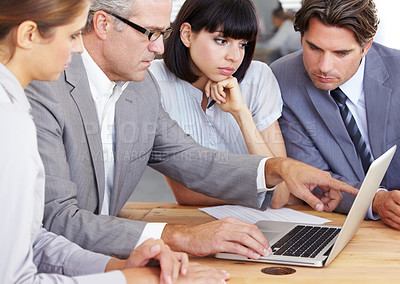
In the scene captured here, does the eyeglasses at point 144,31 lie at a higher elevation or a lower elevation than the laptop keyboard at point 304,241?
higher

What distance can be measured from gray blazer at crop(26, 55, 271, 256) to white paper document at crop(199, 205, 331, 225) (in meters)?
0.05

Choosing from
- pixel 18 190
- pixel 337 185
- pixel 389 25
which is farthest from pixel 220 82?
pixel 389 25

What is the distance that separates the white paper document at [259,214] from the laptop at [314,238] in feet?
0.47

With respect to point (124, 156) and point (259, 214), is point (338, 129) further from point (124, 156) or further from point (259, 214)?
point (124, 156)

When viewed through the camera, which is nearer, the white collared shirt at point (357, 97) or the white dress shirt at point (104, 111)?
the white dress shirt at point (104, 111)

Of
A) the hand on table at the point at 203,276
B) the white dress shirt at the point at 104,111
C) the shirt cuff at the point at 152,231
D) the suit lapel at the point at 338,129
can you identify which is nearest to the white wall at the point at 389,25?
the suit lapel at the point at 338,129

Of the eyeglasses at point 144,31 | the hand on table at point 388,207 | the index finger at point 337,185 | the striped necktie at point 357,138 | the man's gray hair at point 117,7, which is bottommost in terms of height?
the hand on table at point 388,207

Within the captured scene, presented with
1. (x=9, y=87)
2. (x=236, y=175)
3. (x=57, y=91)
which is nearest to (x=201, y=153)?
(x=236, y=175)

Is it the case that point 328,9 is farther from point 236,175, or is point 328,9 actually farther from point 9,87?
point 9,87

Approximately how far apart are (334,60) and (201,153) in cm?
64

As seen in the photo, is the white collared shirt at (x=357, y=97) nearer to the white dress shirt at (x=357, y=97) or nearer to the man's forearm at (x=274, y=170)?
the white dress shirt at (x=357, y=97)

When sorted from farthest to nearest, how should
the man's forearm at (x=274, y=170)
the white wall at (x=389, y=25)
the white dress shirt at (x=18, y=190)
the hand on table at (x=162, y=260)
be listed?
the white wall at (x=389, y=25) → the man's forearm at (x=274, y=170) → the hand on table at (x=162, y=260) → the white dress shirt at (x=18, y=190)

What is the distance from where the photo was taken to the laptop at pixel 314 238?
51.1 inches

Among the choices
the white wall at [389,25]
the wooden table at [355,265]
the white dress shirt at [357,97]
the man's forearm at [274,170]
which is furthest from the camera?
the white wall at [389,25]
